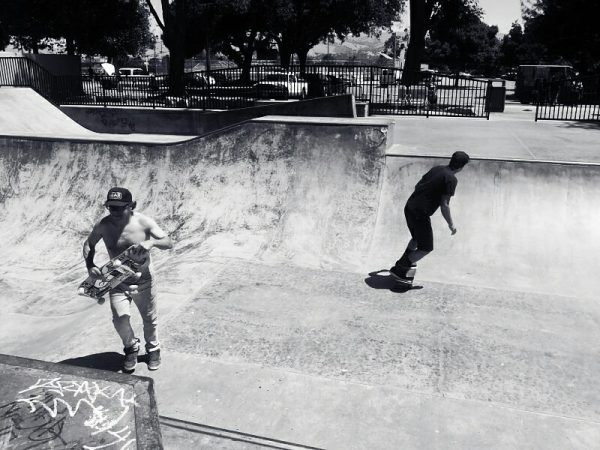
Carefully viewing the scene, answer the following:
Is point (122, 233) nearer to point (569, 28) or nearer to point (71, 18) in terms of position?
point (71, 18)

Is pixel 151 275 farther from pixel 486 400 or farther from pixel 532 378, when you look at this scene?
pixel 532 378

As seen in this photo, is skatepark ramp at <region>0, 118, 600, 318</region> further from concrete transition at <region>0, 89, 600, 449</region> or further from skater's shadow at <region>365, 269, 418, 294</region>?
skater's shadow at <region>365, 269, 418, 294</region>

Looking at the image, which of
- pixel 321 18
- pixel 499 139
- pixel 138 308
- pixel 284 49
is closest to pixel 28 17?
pixel 321 18

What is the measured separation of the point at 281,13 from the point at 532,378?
38346mm

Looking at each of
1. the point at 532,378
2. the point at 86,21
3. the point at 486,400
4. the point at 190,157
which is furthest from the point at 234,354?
the point at 86,21

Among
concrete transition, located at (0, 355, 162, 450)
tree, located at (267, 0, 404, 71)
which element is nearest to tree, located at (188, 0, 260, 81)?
tree, located at (267, 0, 404, 71)

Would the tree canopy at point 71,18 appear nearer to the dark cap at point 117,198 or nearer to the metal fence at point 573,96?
the metal fence at point 573,96

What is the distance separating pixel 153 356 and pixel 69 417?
68.2 inches

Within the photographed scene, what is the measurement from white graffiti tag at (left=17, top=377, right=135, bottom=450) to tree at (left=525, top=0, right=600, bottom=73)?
35679mm

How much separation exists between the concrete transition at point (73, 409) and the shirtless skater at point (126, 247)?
1.12m

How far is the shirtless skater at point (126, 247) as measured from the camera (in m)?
4.34

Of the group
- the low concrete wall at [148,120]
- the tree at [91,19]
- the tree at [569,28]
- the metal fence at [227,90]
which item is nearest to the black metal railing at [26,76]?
the metal fence at [227,90]

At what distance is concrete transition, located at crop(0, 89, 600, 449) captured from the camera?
412 cm

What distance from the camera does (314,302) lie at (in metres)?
6.01
